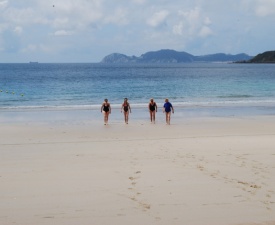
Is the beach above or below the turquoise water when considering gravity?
above

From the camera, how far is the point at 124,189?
28.8ft

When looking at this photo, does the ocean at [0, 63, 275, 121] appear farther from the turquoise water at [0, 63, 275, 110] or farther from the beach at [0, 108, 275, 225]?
the beach at [0, 108, 275, 225]

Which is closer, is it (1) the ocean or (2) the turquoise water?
(1) the ocean

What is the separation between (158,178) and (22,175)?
322cm

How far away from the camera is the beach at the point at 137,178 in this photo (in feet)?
23.8

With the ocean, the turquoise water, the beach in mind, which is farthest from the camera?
the turquoise water

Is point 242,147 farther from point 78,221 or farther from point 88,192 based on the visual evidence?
point 78,221

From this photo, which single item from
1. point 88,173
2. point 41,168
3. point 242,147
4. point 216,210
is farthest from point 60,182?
point 242,147

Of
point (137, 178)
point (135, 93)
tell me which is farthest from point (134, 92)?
point (137, 178)

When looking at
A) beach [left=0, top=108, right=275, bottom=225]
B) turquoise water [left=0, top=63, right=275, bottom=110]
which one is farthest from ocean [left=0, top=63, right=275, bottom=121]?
beach [left=0, top=108, right=275, bottom=225]

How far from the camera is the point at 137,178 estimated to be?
965 centimetres

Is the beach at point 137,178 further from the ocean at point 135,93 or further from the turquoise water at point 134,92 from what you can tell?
the turquoise water at point 134,92

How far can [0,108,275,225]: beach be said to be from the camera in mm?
7250

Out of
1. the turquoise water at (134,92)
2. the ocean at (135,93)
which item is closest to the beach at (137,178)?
the ocean at (135,93)
